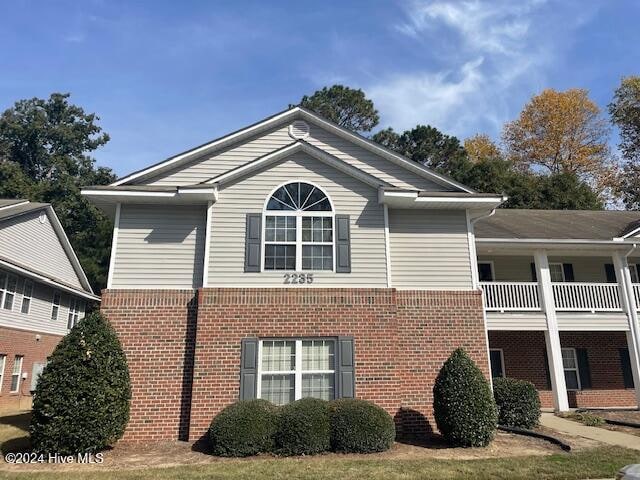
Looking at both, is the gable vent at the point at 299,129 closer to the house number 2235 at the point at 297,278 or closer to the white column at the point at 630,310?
the house number 2235 at the point at 297,278

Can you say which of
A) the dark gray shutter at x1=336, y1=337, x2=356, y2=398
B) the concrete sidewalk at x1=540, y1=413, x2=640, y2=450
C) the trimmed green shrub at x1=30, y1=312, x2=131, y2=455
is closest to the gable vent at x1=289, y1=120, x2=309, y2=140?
the dark gray shutter at x1=336, y1=337, x2=356, y2=398

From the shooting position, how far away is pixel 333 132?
13.5 m

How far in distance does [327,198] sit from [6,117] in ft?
142

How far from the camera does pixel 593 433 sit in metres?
11.6

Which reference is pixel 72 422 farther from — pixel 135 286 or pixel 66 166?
pixel 66 166

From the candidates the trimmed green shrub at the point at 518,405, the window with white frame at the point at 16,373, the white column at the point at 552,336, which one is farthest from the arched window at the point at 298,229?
the window with white frame at the point at 16,373

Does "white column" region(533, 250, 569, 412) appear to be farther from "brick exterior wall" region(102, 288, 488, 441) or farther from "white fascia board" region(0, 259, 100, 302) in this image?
"white fascia board" region(0, 259, 100, 302)

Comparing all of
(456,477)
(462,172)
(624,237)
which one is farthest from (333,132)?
(462,172)

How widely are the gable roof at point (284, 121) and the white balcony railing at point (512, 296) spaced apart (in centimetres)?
479

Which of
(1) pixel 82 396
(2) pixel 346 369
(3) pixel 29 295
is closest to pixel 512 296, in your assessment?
(2) pixel 346 369

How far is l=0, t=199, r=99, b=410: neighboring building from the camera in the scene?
1767 centimetres

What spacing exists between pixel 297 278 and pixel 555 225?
483 inches

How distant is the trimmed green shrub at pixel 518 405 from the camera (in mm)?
12320

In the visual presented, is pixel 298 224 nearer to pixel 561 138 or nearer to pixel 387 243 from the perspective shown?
pixel 387 243
